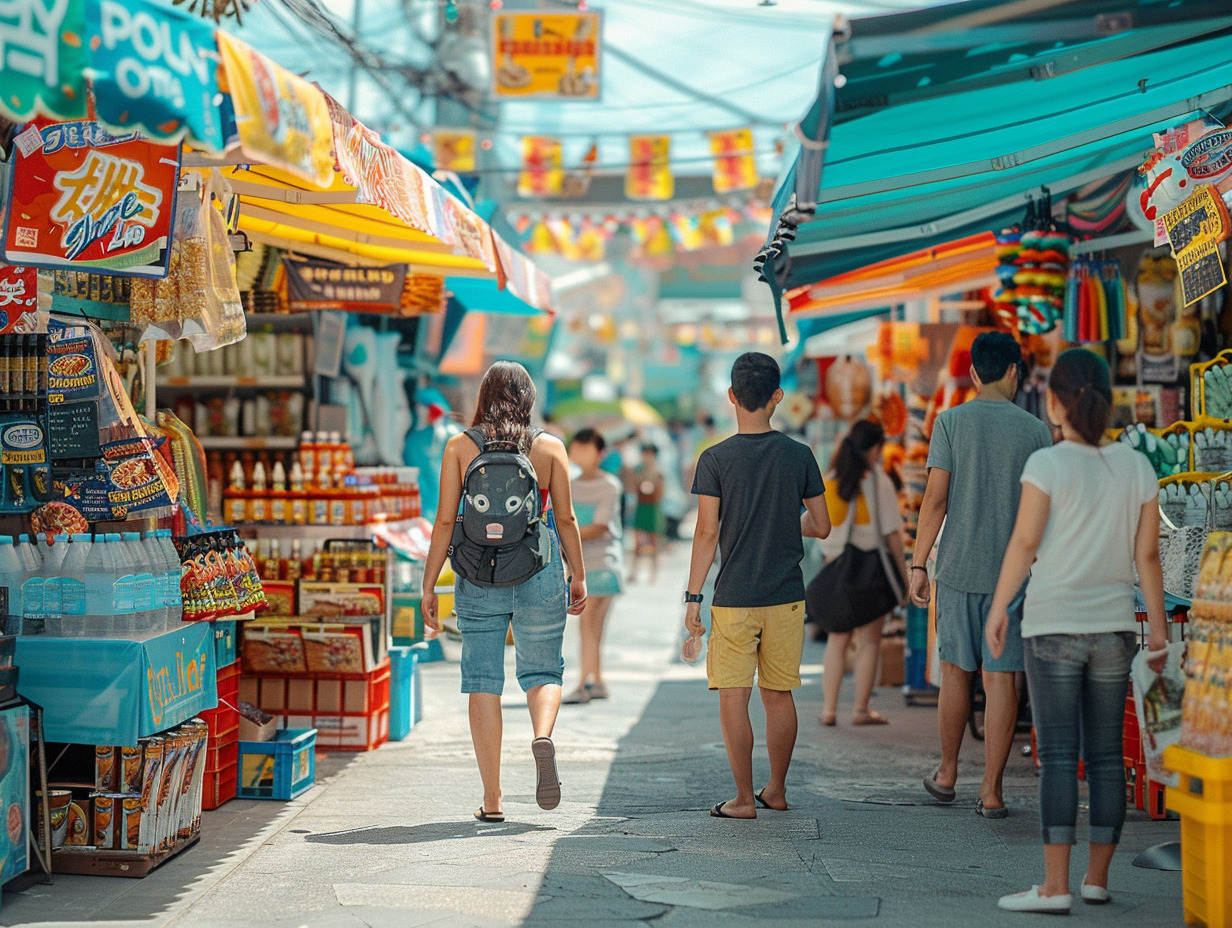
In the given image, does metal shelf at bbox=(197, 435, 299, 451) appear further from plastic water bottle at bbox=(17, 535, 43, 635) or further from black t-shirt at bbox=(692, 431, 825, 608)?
black t-shirt at bbox=(692, 431, 825, 608)

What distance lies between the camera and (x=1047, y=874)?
4320mm

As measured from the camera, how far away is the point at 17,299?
495cm

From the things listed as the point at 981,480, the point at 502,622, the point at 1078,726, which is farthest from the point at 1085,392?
the point at 502,622

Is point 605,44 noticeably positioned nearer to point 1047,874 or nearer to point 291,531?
point 291,531

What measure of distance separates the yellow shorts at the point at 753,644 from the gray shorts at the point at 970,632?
66 centimetres

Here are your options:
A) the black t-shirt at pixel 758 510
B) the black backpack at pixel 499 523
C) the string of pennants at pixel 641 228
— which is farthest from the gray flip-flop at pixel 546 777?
the string of pennants at pixel 641 228

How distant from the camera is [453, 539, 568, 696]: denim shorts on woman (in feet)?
18.1

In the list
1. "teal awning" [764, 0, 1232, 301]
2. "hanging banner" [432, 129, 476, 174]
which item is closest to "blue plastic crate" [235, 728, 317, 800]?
"teal awning" [764, 0, 1232, 301]

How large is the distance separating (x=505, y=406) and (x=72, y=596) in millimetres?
1812

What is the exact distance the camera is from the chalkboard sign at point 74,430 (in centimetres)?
515

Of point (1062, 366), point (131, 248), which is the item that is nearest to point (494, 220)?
point (131, 248)

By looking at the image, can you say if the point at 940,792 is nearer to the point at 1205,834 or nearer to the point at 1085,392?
the point at 1205,834

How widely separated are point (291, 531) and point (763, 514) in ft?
10.5

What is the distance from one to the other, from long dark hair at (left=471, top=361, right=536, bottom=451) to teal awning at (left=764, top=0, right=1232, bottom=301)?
50.2 inches
